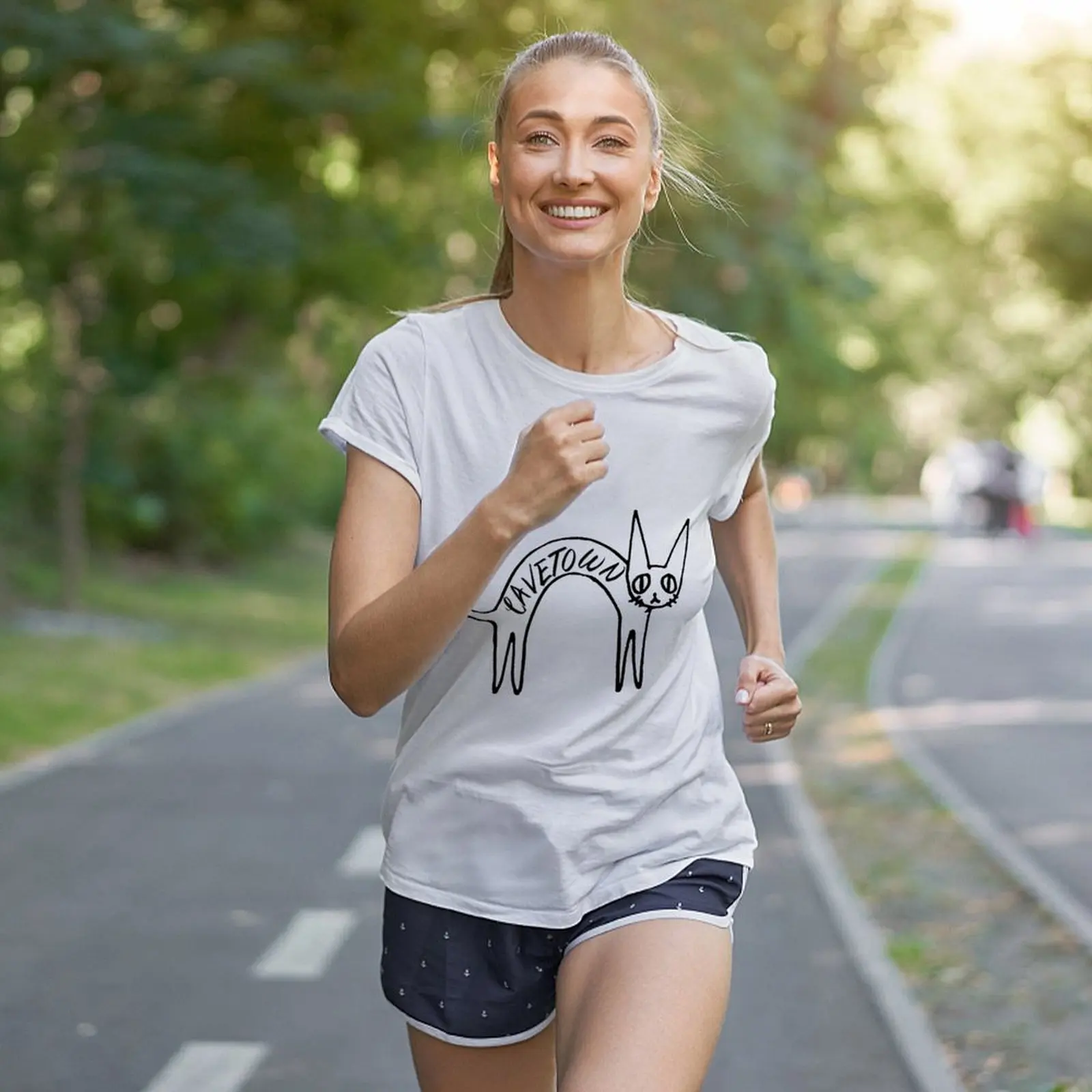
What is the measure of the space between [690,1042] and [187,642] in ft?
51.3

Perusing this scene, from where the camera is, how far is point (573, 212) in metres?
2.69

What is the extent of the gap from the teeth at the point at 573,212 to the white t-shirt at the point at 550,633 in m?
0.18

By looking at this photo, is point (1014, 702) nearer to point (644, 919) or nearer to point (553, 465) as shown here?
point (644, 919)

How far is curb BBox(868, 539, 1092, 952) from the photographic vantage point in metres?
7.48

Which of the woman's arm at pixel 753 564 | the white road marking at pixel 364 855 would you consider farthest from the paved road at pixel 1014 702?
the woman's arm at pixel 753 564

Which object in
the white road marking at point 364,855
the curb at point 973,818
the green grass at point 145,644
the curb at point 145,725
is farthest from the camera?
the green grass at point 145,644

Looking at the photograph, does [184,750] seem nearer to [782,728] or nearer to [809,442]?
[782,728]

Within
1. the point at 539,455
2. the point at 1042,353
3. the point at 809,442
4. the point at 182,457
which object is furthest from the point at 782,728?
the point at 809,442

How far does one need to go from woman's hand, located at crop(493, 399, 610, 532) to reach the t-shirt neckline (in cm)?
38

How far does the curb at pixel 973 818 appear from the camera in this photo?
7.48m

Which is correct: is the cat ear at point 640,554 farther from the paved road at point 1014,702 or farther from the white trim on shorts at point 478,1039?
the paved road at point 1014,702

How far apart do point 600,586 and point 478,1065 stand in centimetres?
67

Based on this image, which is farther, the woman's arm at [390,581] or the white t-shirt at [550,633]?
the white t-shirt at [550,633]

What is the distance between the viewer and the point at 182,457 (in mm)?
25984
